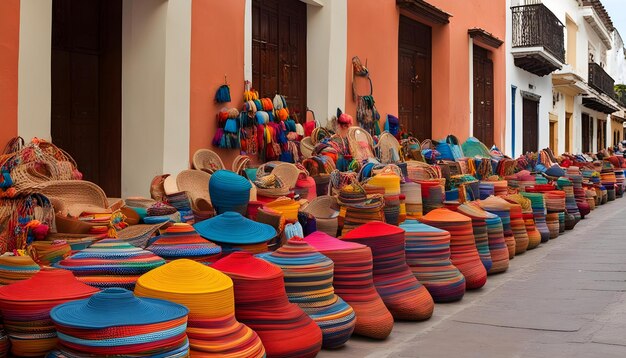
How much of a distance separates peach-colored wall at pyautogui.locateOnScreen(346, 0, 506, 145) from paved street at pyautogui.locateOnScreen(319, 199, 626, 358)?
474cm

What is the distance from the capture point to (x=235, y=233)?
17.5 ft

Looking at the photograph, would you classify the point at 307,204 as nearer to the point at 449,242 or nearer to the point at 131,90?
the point at 449,242

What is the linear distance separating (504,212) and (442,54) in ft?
24.6

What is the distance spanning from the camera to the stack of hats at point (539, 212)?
10125mm

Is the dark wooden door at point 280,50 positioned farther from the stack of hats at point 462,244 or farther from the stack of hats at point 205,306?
the stack of hats at point 205,306

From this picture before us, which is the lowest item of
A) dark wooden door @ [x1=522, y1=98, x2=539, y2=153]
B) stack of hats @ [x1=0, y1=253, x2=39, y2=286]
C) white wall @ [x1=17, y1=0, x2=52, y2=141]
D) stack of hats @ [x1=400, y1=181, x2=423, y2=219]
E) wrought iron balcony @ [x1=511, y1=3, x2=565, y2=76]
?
stack of hats @ [x1=0, y1=253, x2=39, y2=286]

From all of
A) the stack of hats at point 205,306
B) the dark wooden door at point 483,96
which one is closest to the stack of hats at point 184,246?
the stack of hats at point 205,306

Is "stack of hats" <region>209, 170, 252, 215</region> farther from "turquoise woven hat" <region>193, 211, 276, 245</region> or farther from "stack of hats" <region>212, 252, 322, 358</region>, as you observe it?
"stack of hats" <region>212, 252, 322, 358</region>

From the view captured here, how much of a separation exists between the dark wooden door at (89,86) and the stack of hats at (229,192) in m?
2.08

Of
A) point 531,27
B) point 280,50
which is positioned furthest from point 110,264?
point 531,27

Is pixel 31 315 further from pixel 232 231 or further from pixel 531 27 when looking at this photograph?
pixel 531 27

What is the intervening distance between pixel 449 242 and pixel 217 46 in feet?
12.3

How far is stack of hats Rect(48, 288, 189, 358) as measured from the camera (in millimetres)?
3412

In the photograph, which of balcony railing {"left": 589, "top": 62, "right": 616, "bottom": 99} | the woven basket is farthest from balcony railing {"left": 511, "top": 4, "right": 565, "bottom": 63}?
the woven basket
